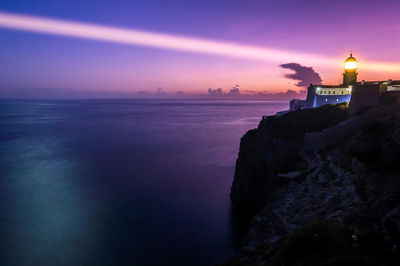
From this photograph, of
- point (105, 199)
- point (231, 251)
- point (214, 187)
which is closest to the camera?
point (231, 251)

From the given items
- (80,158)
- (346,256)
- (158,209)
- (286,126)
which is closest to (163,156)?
(80,158)

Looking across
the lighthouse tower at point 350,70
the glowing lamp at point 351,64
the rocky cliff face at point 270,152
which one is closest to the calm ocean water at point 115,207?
the rocky cliff face at point 270,152

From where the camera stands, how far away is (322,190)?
18609 millimetres

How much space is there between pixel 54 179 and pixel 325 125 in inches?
1458

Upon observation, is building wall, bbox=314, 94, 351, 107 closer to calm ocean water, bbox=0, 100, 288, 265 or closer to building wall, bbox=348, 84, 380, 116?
building wall, bbox=348, 84, 380, 116

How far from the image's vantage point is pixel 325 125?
27.7 metres

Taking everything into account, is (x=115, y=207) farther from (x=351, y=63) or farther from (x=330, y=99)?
(x=351, y=63)

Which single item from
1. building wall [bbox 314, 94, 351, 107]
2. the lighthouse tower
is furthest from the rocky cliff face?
the lighthouse tower

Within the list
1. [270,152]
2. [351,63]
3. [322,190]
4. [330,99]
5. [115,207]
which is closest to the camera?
[322,190]

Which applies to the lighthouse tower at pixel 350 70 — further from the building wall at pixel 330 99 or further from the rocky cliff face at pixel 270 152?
the rocky cliff face at pixel 270 152

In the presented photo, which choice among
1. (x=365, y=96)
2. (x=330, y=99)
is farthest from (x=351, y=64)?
(x=365, y=96)

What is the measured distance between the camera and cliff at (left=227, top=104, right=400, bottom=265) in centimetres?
1034

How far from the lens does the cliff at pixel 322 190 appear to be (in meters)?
10.3

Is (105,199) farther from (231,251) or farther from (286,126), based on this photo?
(286,126)
